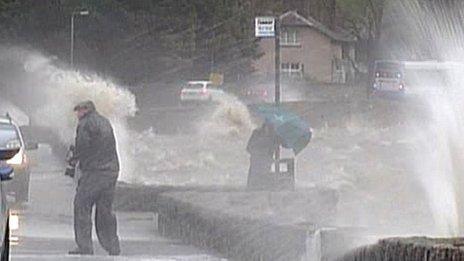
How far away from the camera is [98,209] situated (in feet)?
59.1

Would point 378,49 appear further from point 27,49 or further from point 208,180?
point 208,180

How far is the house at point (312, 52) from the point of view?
99.9 metres

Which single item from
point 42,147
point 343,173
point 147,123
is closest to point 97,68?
point 147,123

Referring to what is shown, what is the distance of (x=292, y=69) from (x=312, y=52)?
8.70 ft

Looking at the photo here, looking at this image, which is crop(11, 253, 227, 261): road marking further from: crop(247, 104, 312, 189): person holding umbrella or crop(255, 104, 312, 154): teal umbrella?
crop(255, 104, 312, 154): teal umbrella

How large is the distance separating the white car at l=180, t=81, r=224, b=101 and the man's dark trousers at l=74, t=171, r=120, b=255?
49.0m

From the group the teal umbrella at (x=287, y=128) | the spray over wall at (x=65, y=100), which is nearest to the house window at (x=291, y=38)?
the spray over wall at (x=65, y=100)

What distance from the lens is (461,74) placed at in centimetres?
1484

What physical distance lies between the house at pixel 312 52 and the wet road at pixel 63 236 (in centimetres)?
7038

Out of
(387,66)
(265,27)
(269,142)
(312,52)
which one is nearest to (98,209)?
(269,142)

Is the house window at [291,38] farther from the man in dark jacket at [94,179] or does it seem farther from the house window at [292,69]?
the man in dark jacket at [94,179]

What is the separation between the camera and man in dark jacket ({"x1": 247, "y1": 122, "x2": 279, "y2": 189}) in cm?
2216

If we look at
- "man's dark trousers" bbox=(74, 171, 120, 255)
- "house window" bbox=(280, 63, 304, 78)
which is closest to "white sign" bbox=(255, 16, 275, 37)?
"man's dark trousers" bbox=(74, 171, 120, 255)

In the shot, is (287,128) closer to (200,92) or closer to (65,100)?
(65,100)
